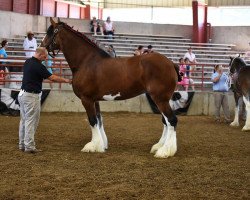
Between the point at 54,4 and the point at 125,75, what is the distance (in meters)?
22.7

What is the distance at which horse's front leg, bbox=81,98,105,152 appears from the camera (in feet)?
28.7

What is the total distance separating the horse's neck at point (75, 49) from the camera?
9162mm

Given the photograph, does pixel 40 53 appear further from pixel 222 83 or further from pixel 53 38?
pixel 222 83

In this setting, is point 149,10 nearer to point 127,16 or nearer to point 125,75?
point 127,16

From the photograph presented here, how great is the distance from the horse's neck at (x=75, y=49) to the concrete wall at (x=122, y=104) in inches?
246

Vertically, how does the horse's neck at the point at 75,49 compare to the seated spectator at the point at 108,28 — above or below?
below

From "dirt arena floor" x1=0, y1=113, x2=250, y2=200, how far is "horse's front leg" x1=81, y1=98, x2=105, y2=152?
178 mm

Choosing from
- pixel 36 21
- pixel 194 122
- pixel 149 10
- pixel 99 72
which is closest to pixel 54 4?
pixel 36 21

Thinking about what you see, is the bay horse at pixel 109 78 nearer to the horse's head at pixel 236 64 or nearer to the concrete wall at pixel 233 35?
the horse's head at pixel 236 64

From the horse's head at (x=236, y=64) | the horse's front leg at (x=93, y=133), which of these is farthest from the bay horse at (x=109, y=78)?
the horse's head at (x=236, y=64)

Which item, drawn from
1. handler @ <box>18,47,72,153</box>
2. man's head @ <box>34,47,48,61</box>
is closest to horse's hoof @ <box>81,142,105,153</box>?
handler @ <box>18,47,72,153</box>

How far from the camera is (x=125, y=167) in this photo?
7.44m

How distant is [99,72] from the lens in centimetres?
887

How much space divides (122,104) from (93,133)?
7.10 metres
